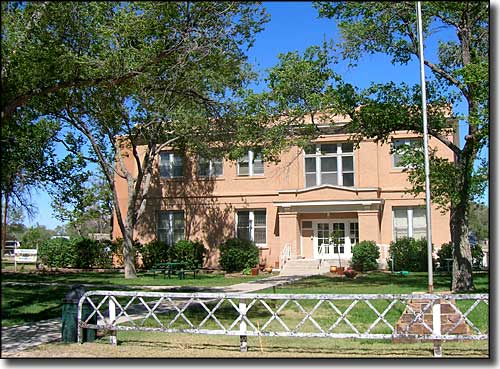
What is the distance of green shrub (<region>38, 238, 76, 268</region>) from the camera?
29.8m

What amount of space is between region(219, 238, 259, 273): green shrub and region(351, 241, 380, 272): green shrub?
15.1 feet

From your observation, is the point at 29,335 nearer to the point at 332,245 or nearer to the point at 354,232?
the point at 332,245

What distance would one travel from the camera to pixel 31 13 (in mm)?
9484

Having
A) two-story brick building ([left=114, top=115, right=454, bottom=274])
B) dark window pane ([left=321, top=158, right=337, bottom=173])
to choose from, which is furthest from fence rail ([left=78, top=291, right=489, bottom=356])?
dark window pane ([left=321, top=158, right=337, bottom=173])

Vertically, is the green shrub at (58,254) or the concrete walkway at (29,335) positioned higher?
the green shrub at (58,254)

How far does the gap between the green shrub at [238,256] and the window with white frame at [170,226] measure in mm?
3317

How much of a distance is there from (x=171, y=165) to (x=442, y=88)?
56.3ft

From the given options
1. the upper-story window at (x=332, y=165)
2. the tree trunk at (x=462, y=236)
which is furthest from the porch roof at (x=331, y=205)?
the tree trunk at (x=462, y=236)

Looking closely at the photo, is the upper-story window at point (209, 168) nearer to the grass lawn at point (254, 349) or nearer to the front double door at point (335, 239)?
the front double door at point (335, 239)

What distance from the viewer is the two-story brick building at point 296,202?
26.1 m

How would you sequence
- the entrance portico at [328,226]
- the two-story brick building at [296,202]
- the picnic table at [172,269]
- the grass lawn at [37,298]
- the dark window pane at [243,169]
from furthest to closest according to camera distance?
1. the dark window pane at [243,169]
2. the two-story brick building at [296,202]
3. the entrance portico at [328,226]
4. the picnic table at [172,269]
5. the grass lawn at [37,298]

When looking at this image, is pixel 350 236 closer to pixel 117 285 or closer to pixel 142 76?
pixel 117 285

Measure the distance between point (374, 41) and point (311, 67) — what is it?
7.18 ft

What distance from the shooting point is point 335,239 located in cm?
2656
